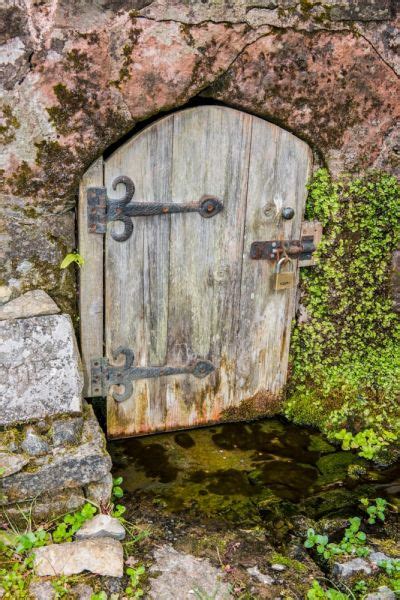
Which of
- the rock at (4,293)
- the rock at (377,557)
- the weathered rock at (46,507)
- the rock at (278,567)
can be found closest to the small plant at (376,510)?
the rock at (377,557)

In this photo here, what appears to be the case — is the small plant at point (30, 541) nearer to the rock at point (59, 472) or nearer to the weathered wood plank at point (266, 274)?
the rock at point (59, 472)

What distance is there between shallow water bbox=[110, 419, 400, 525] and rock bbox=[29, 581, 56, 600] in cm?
68

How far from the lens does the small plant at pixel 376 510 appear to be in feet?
9.41

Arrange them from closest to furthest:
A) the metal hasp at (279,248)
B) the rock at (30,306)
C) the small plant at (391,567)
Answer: the small plant at (391,567)
the rock at (30,306)
the metal hasp at (279,248)

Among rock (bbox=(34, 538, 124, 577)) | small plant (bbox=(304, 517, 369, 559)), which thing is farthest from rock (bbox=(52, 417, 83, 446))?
small plant (bbox=(304, 517, 369, 559))

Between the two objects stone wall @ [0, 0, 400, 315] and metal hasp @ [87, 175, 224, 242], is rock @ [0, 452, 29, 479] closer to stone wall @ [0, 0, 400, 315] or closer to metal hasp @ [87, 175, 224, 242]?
stone wall @ [0, 0, 400, 315]

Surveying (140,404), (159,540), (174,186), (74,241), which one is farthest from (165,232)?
(159,540)

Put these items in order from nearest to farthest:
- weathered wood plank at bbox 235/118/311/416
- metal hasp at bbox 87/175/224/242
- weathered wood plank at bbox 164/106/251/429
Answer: metal hasp at bbox 87/175/224/242 → weathered wood plank at bbox 164/106/251/429 → weathered wood plank at bbox 235/118/311/416

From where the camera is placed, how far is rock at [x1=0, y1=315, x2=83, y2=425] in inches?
106

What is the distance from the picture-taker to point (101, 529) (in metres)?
2.58

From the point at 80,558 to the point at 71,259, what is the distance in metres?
1.23

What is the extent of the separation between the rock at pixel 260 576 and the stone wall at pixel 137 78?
4.54ft

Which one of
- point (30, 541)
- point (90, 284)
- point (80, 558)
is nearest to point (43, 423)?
point (30, 541)

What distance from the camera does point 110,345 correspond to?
3.15 m
